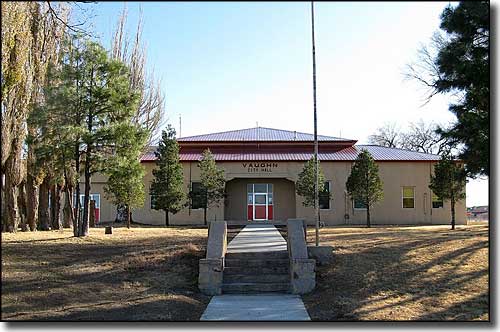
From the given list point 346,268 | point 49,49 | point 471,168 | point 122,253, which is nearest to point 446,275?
point 346,268

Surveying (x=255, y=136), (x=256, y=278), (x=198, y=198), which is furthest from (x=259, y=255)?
(x=255, y=136)

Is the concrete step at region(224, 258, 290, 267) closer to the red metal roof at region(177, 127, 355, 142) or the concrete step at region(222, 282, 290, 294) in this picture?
the concrete step at region(222, 282, 290, 294)

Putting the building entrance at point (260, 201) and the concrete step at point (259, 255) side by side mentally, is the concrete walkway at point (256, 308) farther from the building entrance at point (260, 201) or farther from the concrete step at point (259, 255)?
the building entrance at point (260, 201)

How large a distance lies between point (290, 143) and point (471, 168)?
66.3 feet

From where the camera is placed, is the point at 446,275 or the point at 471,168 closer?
the point at 446,275

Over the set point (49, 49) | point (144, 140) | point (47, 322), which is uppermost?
point (49, 49)

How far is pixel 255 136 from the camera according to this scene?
35438 millimetres

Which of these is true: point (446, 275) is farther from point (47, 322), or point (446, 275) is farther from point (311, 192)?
point (311, 192)

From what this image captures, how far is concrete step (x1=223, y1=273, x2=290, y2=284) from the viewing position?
12.4 m

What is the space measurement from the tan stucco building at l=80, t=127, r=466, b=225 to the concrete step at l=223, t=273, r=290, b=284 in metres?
18.1

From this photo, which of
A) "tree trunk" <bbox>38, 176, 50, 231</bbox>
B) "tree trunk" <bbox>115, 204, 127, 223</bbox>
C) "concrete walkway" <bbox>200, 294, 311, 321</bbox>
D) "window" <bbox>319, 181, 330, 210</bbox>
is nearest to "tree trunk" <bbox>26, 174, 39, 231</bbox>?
"tree trunk" <bbox>38, 176, 50, 231</bbox>

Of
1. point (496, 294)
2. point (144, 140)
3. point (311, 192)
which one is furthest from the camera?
point (311, 192)

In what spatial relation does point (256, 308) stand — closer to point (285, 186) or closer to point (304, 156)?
point (304, 156)

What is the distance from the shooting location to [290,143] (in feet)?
111
